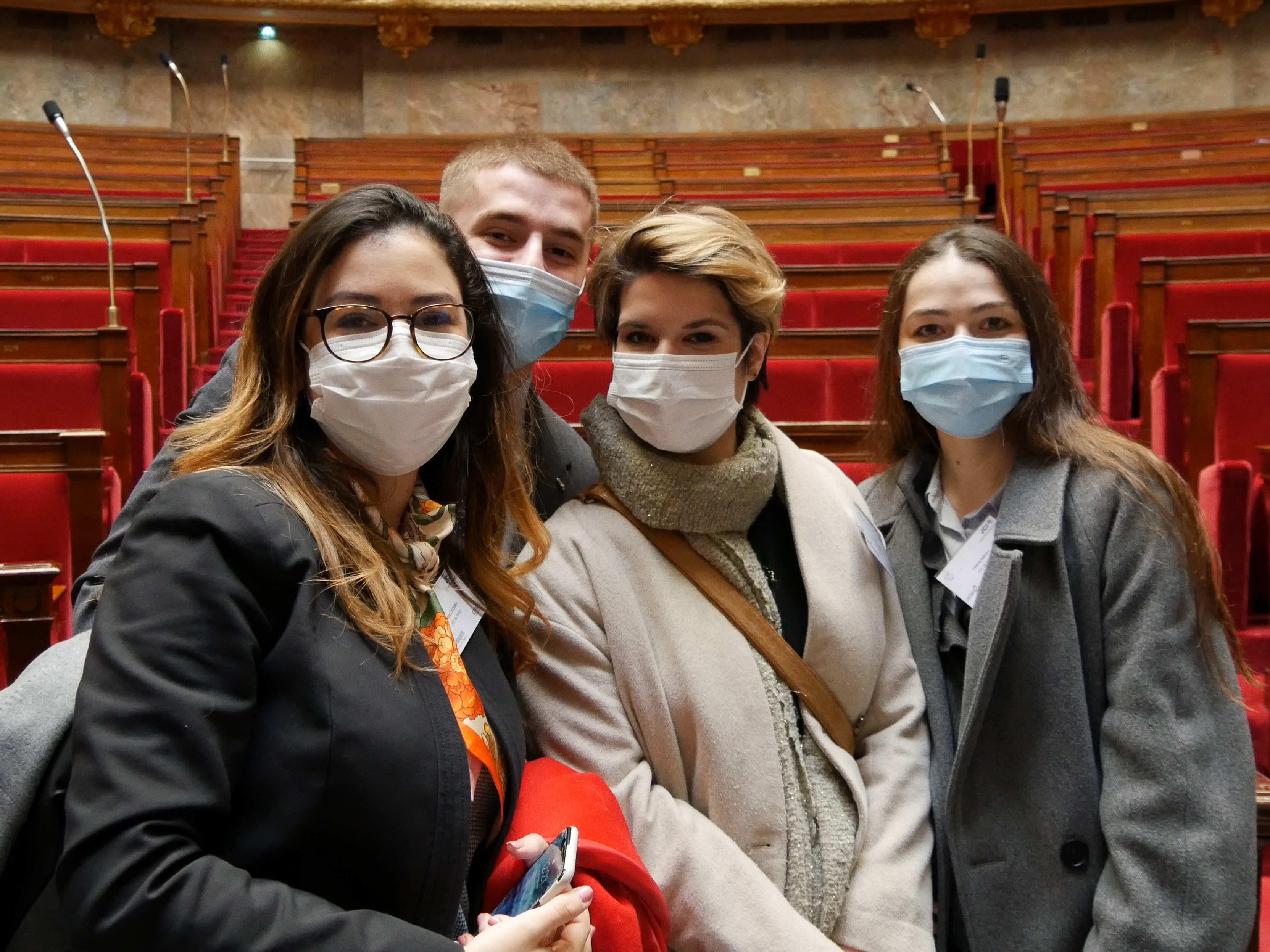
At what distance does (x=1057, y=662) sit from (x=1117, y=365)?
879 mm

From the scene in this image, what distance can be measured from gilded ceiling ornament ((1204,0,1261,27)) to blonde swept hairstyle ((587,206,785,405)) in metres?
3.04

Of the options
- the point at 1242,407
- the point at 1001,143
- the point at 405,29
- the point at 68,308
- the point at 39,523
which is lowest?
the point at 39,523

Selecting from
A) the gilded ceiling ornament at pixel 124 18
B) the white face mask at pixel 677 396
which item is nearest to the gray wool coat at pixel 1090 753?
the white face mask at pixel 677 396

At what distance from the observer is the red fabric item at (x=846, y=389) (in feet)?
3.67

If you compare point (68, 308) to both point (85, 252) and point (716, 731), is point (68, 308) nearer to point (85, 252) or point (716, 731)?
point (85, 252)

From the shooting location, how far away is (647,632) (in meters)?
0.43

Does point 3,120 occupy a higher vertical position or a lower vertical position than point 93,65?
lower

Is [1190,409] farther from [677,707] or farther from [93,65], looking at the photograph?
[93,65]

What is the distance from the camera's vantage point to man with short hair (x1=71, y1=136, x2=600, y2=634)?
544mm

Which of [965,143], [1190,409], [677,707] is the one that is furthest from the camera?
[965,143]

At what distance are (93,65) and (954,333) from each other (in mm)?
3293

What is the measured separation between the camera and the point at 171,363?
127cm

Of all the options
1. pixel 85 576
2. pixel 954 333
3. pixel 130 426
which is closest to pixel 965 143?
pixel 130 426

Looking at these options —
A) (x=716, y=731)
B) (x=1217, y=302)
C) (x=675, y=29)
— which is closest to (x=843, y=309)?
(x=1217, y=302)
